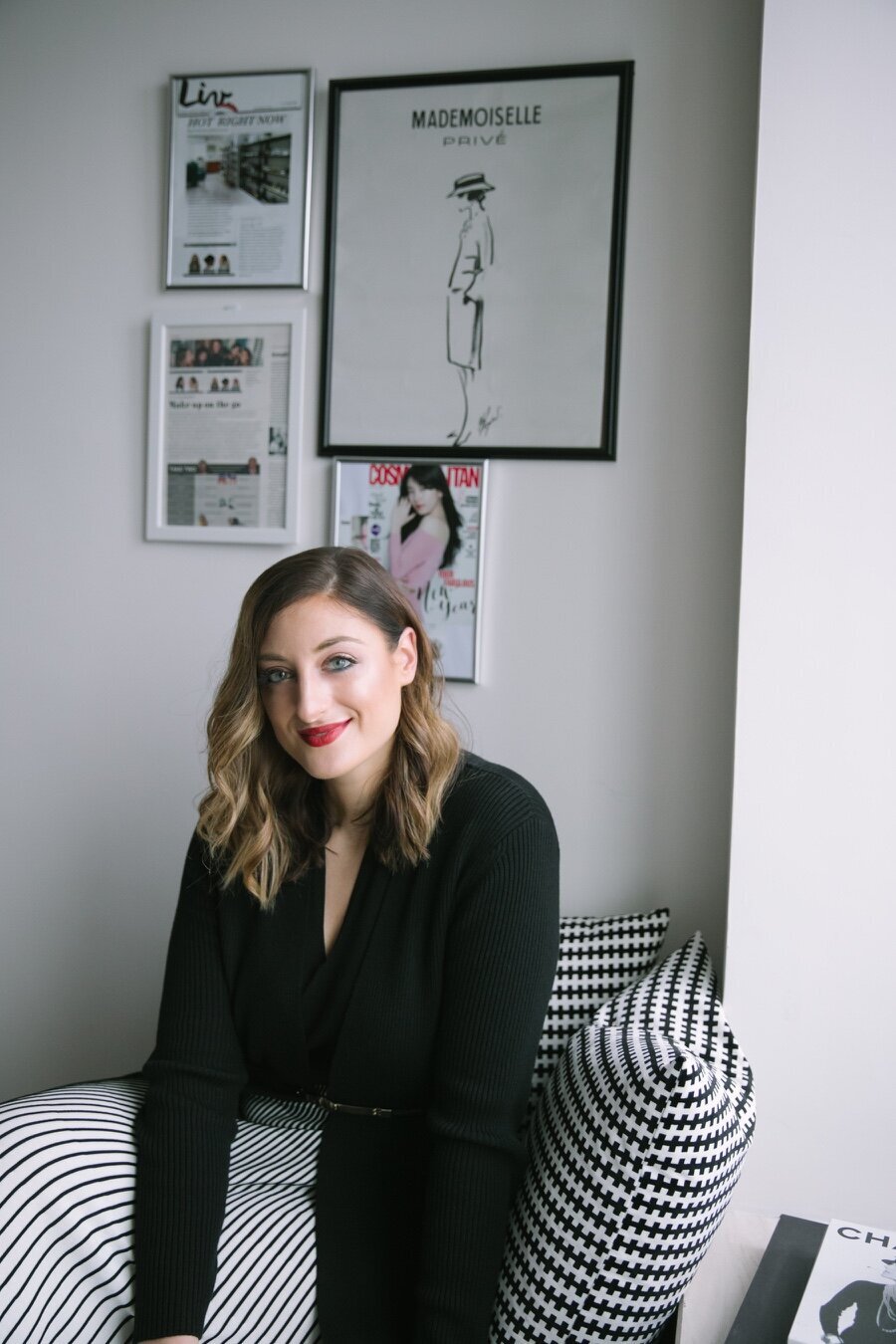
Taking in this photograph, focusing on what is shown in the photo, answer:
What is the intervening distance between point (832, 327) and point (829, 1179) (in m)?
1.18

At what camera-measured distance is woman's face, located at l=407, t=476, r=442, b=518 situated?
6.28 feet

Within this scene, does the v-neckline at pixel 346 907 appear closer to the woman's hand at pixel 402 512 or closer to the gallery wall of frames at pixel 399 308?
the gallery wall of frames at pixel 399 308

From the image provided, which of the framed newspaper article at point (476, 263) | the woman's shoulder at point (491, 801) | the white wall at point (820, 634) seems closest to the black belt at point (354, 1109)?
the woman's shoulder at point (491, 801)

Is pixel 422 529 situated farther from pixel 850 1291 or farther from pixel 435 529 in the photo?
pixel 850 1291

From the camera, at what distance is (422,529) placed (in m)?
1.92

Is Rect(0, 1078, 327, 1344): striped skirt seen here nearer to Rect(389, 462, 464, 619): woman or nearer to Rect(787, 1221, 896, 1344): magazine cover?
Rect(787, 1221, 896, 1344): magazine cover

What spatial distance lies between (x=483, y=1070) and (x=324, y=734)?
448 millimetres

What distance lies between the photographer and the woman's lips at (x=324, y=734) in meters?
1.41

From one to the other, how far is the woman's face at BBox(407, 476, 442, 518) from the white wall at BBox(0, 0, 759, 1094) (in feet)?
0.34

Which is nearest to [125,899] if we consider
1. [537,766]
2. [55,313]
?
[537,766]

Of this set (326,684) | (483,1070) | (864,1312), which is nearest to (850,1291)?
(864,1312)

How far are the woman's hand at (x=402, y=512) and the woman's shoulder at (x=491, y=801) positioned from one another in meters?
0.55

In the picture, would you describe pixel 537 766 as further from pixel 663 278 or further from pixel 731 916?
pixel 663 278

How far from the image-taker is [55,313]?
82.8 inches
